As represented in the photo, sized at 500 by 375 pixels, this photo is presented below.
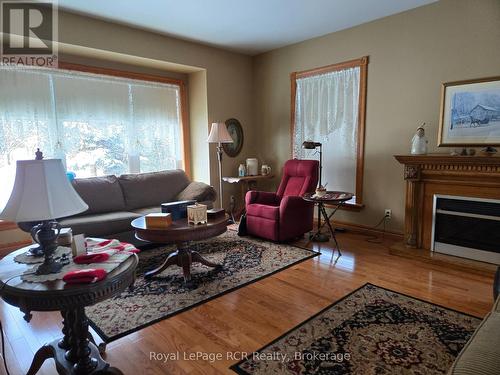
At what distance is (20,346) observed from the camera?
203 centimetres

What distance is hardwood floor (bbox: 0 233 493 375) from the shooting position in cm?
192

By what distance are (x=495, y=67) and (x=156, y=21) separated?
3.80m

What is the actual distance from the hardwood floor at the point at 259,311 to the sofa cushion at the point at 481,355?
1.18 metres

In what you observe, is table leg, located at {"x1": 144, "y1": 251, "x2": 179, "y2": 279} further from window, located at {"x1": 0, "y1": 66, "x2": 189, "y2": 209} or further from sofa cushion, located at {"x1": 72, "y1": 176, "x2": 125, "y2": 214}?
window, located at {"x1": 0, "y1": 66, "x2": 189, "y2": 209}

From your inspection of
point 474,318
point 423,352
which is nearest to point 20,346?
point 423,352

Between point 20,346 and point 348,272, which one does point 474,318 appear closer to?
point 348,272

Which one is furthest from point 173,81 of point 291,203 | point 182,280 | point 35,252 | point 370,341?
point 370,341

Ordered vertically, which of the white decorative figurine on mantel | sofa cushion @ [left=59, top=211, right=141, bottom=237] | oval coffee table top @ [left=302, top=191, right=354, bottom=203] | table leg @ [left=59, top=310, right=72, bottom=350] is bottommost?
table leg @ [left=59, top=310, right=72, bottom=350]

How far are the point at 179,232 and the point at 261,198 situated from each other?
6.02 ft

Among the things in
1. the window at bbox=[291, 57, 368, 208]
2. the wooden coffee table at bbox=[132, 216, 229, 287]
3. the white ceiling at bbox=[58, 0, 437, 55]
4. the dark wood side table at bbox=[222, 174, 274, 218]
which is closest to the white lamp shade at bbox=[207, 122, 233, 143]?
the dark wood side table at bbox=[222, 174, 274, 218]

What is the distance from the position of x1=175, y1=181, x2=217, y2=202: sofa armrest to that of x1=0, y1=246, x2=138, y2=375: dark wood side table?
2369 millimetres

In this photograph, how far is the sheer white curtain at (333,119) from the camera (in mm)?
4359

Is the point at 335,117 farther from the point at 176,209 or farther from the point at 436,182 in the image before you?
the point at 176,209

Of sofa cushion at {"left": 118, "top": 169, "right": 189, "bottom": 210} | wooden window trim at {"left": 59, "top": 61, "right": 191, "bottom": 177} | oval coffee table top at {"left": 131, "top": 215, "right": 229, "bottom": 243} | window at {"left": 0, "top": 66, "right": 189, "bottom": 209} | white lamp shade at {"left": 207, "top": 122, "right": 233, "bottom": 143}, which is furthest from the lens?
white lamp shade at {"left": 207, "top": 122, "right": 233, "bottom": 143}
